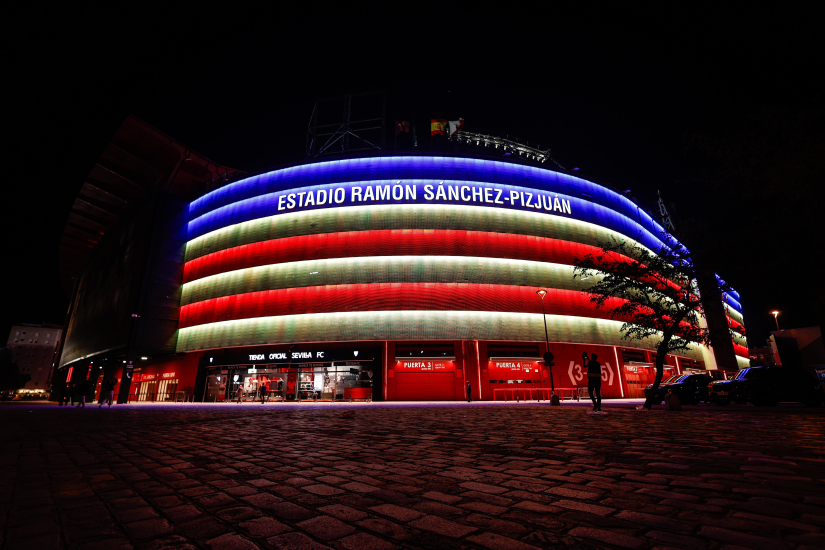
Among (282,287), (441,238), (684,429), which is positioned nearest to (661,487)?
(684,429)

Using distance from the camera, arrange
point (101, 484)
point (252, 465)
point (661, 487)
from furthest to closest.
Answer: point (252, 465) < point (101, 484) < point (661, 487)

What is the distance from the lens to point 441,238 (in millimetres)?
30312

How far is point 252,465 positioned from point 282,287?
27674 millimetres

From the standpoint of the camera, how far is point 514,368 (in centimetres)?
2966

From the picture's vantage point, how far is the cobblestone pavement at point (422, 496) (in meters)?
2.16

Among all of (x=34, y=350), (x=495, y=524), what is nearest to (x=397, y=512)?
(x=495, y=524)

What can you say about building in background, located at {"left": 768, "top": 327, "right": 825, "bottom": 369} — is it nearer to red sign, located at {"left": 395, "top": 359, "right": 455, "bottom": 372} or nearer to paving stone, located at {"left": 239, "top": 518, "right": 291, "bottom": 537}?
red sign, located at {"left": 395, "top": 359, "right": 455, "bottom": 372}

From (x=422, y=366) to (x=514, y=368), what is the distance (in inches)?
287

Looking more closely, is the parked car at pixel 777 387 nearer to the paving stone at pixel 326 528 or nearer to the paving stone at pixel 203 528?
the paving stone at pixel 326 528

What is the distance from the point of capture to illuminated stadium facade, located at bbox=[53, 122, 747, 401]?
28.9 m

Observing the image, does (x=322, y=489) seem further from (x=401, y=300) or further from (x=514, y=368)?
(x=514, y=368)

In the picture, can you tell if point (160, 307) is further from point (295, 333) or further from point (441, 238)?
point (441, 238)

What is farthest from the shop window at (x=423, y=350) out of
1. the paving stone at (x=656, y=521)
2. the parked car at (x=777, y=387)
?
the paving stone at (x=656, y=521)

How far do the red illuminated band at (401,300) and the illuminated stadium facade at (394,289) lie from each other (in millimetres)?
96
